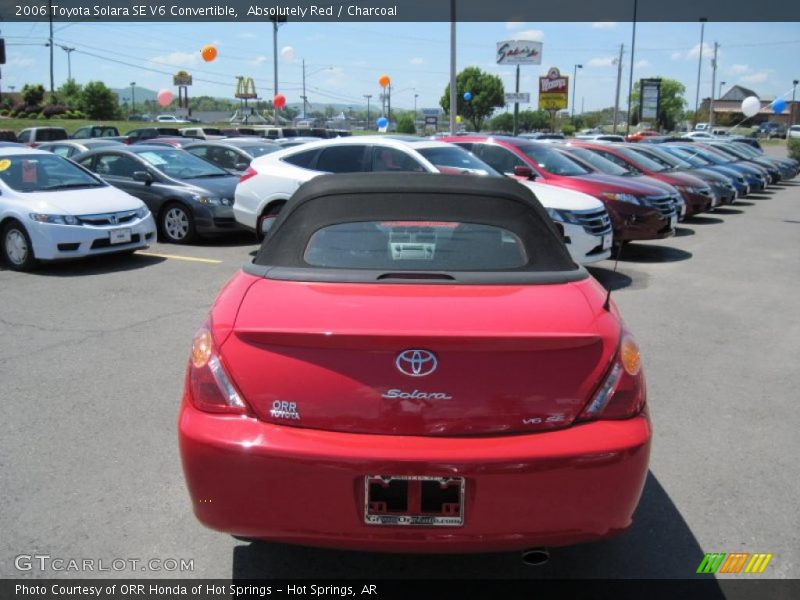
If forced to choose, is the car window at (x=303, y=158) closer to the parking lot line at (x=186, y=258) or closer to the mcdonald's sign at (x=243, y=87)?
the parking lot line at (x=186, y=258)

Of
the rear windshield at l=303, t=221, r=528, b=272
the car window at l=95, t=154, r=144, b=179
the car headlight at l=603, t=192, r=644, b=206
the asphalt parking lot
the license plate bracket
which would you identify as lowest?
the asphalt parking lot

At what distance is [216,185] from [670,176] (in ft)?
30.5

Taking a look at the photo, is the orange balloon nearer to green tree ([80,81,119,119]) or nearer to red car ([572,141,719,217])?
red car ([572,141,719,217])

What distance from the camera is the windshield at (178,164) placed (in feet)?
40.7

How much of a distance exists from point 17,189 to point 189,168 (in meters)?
3.44

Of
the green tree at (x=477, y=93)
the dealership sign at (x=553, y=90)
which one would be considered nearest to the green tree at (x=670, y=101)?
the green tree at (x=477, y=93)

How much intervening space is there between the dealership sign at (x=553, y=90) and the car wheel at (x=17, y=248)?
47.4 meters

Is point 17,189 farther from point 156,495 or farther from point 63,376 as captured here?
point 156,495

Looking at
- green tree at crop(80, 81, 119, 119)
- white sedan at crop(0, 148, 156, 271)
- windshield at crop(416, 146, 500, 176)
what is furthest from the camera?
green tree at crop(80, 81, 119, 119)

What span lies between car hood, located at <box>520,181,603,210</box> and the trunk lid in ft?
Answer: 22.3

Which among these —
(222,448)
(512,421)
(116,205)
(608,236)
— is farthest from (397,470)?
(116,205)

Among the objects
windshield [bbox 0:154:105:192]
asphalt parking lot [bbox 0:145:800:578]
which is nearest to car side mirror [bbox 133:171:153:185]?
windshield [bbox 0:154:105:192]

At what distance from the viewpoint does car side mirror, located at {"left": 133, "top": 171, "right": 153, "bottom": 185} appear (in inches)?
467

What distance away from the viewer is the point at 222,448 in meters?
2.58
